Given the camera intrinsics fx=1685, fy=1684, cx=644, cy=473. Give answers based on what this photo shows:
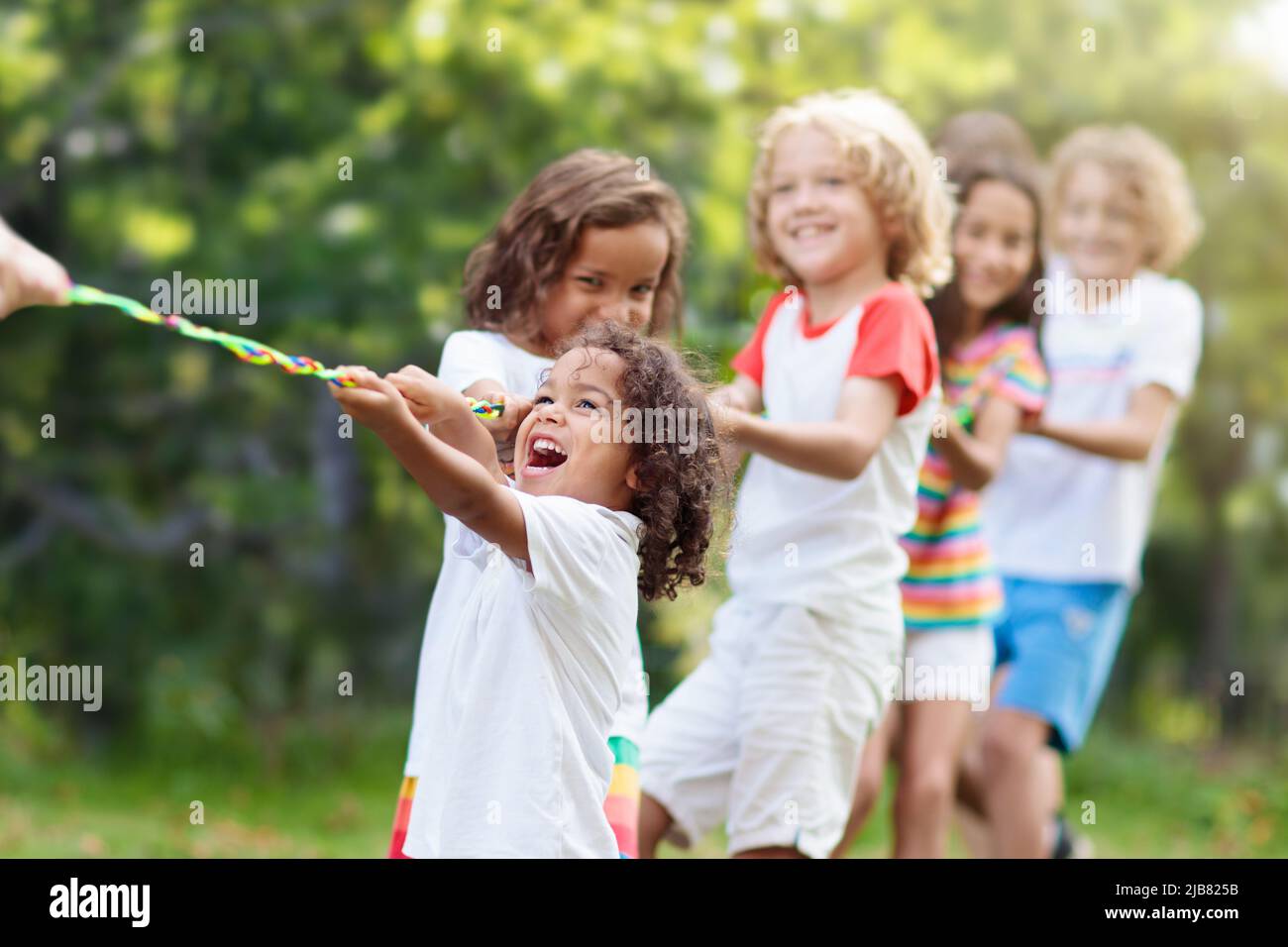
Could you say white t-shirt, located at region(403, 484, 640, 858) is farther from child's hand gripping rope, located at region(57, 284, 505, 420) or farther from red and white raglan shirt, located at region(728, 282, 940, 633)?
Result: red and white raglan shirt, located at region(728, 282, 940, 633)

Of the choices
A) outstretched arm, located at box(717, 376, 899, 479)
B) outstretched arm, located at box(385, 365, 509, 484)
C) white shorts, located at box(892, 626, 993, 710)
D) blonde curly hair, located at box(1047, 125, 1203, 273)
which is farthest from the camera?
blonde curly hair, located at box(1047, 125, 1203, 273)

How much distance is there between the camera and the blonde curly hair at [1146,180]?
183 inches

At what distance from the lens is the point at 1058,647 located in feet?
14.8

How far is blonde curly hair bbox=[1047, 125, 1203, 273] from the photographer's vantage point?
4.66m

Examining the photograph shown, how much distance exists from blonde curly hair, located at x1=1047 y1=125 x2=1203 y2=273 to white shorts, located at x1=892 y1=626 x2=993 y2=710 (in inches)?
53.1

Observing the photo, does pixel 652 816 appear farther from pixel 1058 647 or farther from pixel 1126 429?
pixel 1126 429

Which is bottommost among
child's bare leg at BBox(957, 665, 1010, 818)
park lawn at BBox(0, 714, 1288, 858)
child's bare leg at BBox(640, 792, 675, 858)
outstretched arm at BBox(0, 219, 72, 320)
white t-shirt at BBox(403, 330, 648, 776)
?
park lawn at BBox(0, 714, 1288, 858)

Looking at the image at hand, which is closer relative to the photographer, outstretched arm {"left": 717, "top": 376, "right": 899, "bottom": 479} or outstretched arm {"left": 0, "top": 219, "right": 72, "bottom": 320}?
outstretched arm {"left": 0, "top": 219, "right": 72, "bottom": 320}

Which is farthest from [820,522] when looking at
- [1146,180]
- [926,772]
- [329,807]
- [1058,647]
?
[329,807]

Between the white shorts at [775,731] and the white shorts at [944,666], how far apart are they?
1.86 feet

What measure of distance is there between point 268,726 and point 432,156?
2873mm

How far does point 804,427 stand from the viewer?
10.2ft

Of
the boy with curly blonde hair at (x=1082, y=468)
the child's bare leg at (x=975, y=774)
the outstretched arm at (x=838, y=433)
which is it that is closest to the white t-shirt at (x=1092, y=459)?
the boy with curly blonde hair at (x=1082, y=468)

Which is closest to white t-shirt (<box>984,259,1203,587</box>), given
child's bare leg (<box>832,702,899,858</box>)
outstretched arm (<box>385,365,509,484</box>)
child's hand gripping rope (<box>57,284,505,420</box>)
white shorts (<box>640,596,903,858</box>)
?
child's bare leg (<box>832,702,899,858</box>)
